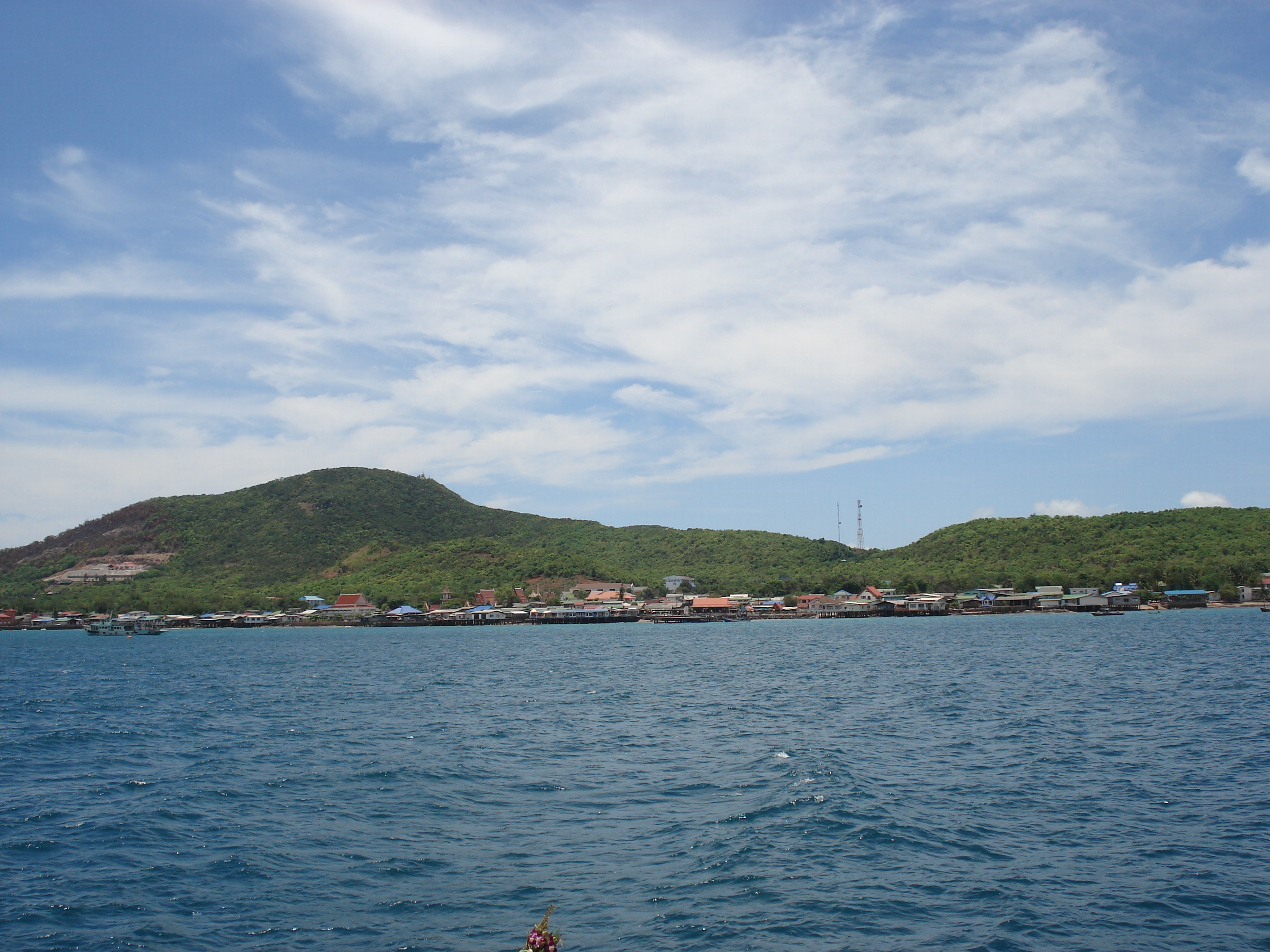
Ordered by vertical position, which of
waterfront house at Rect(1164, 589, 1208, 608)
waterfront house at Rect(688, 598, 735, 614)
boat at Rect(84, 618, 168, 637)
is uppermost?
waterfront house at Rect(1164, 589, 1208, 608)

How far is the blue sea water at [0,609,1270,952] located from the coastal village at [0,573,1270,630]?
110 m

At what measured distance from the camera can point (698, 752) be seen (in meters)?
28.4

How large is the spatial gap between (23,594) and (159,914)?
8084 inches

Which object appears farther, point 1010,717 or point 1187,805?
point 1010,717

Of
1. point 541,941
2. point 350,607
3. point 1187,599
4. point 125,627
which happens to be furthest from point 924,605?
point 541,941

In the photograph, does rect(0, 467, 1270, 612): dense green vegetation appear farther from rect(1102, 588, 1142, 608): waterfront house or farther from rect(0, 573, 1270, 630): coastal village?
rect(1102, 588, 1142, 608): waterfront house

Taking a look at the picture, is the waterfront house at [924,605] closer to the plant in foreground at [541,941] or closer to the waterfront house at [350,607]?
the waterfront house at [350,607]

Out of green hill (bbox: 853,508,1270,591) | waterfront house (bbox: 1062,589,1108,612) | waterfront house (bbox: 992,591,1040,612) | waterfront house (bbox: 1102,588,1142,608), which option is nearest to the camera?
waterfront house (bbox: 1102,588,1142,608)

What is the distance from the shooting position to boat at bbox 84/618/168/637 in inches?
5305

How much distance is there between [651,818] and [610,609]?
14437cm

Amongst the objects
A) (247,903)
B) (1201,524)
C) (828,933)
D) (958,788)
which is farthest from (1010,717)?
(1201,524)

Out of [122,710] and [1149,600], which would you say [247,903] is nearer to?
[122,710]

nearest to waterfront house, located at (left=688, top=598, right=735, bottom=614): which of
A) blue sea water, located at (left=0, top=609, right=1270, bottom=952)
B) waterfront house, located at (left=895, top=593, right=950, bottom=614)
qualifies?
waterfront house, located at (left=895, top=593, right=950, bottom=614)

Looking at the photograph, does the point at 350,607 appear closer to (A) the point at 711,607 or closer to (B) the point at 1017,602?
(A) the point at 711,607
